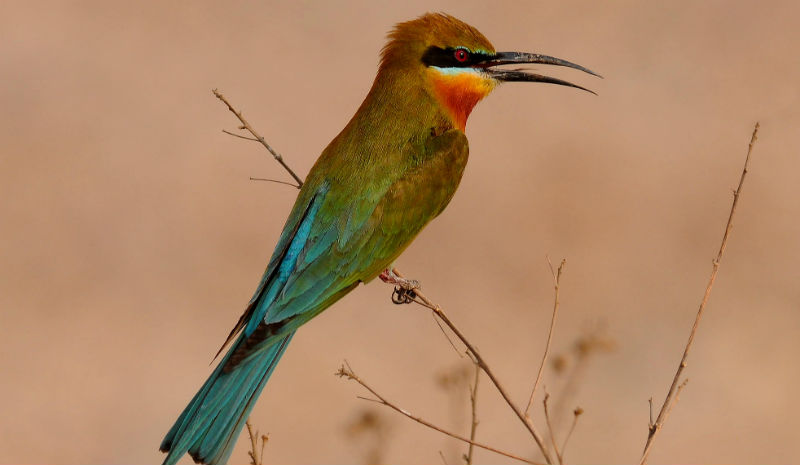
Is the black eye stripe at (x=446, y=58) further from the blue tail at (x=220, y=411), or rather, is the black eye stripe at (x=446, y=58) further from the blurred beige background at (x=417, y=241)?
the blurred beige background at (x=417, y=241)

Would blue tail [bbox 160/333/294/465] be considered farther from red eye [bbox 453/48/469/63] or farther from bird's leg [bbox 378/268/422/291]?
red eye [bbox 453/48/469/63]

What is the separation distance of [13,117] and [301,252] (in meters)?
4.54

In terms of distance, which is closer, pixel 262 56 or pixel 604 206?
pixel 604 206

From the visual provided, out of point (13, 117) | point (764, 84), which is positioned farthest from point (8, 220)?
point (764, 84)

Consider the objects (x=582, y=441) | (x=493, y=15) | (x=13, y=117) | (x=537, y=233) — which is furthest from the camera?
(x=493, y=15)

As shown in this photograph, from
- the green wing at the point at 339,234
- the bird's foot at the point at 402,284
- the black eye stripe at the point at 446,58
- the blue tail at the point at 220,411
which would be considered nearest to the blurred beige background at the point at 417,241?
the bird's foot at the point at 402,284

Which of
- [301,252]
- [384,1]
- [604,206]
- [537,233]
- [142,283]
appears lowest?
[301,252]

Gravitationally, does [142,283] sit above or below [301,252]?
above

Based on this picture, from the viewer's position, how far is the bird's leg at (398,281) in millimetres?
3557

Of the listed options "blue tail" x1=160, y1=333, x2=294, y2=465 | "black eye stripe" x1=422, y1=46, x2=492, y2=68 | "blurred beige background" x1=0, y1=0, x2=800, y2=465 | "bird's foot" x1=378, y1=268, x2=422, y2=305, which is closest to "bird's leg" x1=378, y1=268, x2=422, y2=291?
"bird's foot" x1=378, y1=268, x2=422, y2=305

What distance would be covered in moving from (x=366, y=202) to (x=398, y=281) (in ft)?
1.00

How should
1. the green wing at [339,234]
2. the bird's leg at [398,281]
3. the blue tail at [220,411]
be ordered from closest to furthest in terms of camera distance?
the blue tail at [220,411] → the green wing at [339,234] → the bird's leg at [398,281]

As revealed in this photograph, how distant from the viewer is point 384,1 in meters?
8.48

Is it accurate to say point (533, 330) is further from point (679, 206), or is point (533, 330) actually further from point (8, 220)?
point (8, 220)
